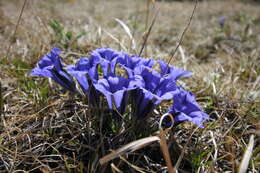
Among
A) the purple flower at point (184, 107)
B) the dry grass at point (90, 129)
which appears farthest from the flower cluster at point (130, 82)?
the dry grass at point (90, 129)

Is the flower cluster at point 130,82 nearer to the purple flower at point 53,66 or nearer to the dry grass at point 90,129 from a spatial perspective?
the purple flower at point 53,66

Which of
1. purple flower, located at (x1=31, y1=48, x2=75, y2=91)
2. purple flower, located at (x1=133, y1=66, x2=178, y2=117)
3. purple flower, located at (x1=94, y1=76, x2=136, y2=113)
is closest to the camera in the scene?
purple flower, located at (x1=94, y1=76, x2=136, y2=113)

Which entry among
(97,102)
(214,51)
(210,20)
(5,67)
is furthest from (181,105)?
(210,20)

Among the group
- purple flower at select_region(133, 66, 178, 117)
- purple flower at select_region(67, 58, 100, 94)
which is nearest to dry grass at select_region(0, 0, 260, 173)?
purple flower at select_region(133, 66, 178, 117)

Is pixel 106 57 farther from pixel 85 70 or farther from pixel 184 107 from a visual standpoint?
pixel 184 107

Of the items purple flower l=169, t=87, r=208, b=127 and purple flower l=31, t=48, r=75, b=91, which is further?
purple flower l=31, t=48, r=75, b=91

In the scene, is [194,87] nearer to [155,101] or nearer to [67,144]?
[155,101]

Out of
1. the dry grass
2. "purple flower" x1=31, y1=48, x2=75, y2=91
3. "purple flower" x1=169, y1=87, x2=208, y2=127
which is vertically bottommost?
the dry grass

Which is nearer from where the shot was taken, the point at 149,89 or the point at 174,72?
the point at 149,89

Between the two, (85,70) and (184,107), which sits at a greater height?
(85,70)

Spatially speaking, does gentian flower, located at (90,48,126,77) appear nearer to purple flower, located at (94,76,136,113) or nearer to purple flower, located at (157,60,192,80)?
purple flower, located at (94,76,136,113)

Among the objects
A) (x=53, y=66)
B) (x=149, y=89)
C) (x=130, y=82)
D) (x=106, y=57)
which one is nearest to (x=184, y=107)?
(x=149, y=89)
